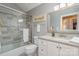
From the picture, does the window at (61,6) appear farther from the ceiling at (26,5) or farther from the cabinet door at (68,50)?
the cabinet door at (68,50)

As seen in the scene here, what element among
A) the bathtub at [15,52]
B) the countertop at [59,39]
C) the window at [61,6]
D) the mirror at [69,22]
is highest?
the window at [61,6]

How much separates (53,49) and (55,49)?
0.09 feet

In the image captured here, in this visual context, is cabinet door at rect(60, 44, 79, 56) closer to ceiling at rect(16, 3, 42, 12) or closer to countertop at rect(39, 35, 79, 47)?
countertop at rect(39, 35, 79, 47)

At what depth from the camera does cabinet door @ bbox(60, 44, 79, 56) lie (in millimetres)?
863

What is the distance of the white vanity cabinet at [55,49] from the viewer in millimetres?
885

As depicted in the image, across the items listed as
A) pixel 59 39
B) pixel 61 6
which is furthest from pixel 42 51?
pixel 61 6

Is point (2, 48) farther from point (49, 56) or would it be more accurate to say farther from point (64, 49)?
point (64, 49)

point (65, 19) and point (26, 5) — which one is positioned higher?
point (26, 5)

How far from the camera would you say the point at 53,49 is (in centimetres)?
100

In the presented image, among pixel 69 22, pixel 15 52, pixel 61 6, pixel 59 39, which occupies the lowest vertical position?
pixel 15 52

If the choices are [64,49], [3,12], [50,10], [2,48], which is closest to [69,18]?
[50,10]

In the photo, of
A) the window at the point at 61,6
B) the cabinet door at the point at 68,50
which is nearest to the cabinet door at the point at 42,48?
the cabinet door at the point at 68,50

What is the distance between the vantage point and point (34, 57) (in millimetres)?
988

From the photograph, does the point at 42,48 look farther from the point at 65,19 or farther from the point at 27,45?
the point at 65,19
